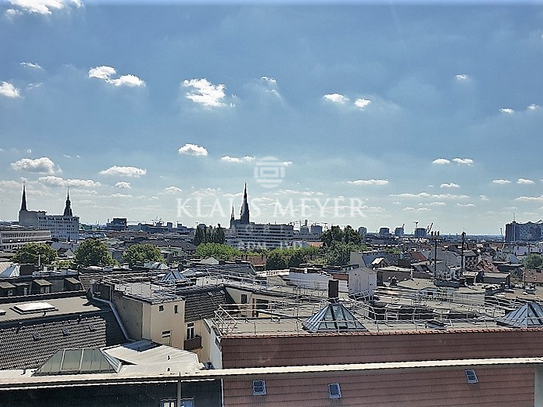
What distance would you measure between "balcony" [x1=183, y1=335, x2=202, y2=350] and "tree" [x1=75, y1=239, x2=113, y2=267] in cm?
2074

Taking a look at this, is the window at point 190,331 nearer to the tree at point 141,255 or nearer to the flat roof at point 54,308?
the flat roof at point 54,308

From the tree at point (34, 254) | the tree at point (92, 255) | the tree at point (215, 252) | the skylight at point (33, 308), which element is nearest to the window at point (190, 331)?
the skylight at point (33, 308)

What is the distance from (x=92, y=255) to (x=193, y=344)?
21.4m

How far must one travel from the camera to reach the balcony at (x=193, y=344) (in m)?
12.2

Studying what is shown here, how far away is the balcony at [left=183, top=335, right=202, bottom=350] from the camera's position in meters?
12.2

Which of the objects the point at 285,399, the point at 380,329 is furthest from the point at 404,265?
the point at 285,399

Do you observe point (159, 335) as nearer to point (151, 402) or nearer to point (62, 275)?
point (62, 275)

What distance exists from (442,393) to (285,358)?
465cm

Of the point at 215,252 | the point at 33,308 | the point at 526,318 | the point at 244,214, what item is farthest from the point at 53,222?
the point at 526,318

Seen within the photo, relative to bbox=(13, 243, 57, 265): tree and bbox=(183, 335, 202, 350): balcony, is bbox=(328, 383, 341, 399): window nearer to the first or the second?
bbox=(183, 335, 202, 350): balcony

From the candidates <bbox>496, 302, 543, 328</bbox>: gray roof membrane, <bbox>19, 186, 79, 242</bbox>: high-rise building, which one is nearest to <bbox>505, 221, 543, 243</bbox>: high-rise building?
<bbox>19, 186, 79, 242</bbox>: high-rise building

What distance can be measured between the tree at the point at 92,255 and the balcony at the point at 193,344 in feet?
68.0

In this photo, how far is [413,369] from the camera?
139 cm

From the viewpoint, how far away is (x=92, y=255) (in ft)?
103
